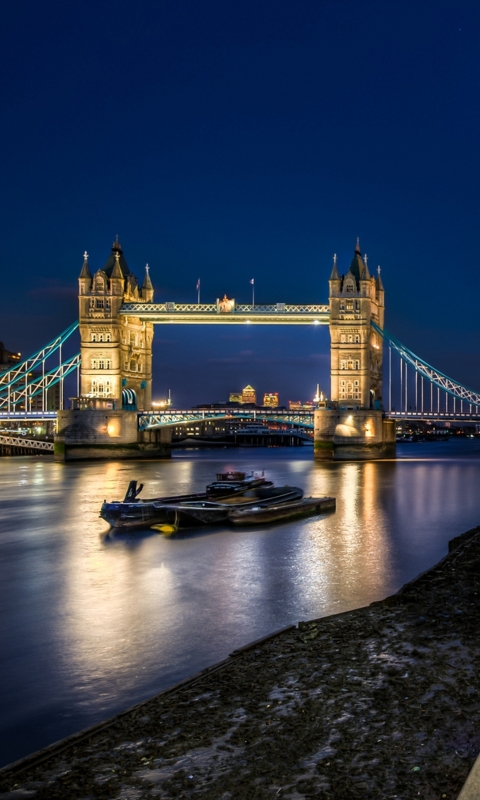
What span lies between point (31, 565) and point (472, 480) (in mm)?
26791

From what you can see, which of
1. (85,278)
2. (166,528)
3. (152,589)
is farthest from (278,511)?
(85,278)

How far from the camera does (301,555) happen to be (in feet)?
51.0

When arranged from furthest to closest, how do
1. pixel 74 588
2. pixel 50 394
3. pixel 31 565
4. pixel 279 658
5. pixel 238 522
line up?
pixel 50 394, pixel 238 522, pixel 31 565, pixel 74 588, pixel 279 658

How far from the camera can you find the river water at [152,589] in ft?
25.0

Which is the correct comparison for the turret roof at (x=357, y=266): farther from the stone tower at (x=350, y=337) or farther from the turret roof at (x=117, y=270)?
the turret roof at (x=117, y=270)

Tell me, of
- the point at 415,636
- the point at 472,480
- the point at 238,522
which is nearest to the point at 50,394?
the point at 472,480

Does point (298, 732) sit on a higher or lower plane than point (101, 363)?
lower

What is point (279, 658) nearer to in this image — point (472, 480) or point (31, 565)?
point (31, 565)

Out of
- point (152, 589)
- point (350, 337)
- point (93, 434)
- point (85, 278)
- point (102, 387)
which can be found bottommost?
point (152, 589)

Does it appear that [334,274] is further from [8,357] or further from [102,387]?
[8,357]

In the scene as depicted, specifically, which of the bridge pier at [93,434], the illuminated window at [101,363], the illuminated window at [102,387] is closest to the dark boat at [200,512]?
the bridge pier at [93,434]

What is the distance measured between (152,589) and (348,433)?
138 ft

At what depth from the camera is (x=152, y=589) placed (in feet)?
40.4

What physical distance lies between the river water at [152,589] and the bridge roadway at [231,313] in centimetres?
2781
